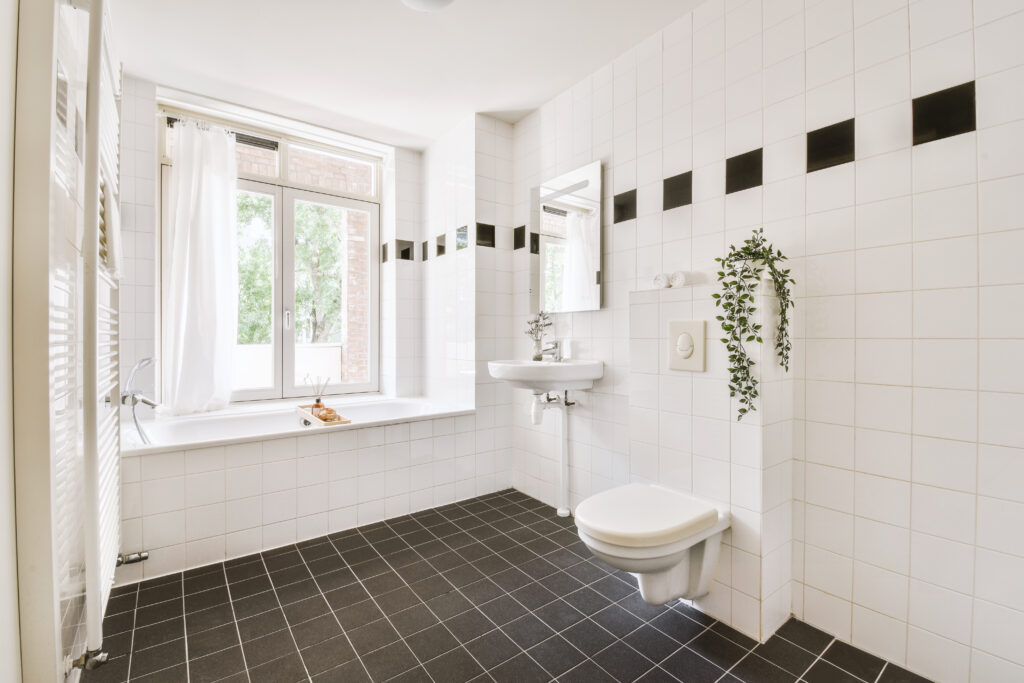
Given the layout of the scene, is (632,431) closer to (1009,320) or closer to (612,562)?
(612,562)

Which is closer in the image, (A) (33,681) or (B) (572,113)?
(A) (33,681)

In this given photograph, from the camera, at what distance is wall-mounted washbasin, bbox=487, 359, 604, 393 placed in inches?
92.2

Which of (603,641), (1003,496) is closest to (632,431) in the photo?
(603,641)

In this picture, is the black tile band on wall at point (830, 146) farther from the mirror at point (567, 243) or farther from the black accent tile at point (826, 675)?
the black accent tile at point (826, 675)

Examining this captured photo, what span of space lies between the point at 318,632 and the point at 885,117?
259 cm

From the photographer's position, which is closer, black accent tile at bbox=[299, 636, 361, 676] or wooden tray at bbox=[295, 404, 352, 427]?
black accent tile at bbox=[299, 636, 361, 676]

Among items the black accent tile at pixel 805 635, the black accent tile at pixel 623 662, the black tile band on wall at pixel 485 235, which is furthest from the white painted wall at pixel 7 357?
the black tile band on wall at pixel 485 235

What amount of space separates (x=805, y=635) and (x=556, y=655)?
88 centimetres

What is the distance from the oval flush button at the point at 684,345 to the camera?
1769 mm

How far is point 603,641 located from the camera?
5.29 feet

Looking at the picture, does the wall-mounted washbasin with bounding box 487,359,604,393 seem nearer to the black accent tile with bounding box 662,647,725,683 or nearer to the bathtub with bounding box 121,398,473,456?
the bathtub with bounding box 121,398,473,456

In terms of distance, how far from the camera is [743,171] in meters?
1.88

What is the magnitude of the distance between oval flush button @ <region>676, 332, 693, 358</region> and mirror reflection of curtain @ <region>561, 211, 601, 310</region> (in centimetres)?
77

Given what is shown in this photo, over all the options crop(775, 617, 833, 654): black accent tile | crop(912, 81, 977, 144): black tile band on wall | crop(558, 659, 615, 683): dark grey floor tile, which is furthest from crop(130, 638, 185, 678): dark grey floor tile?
crop(912, 81, 977, 144): black tile band on wall
